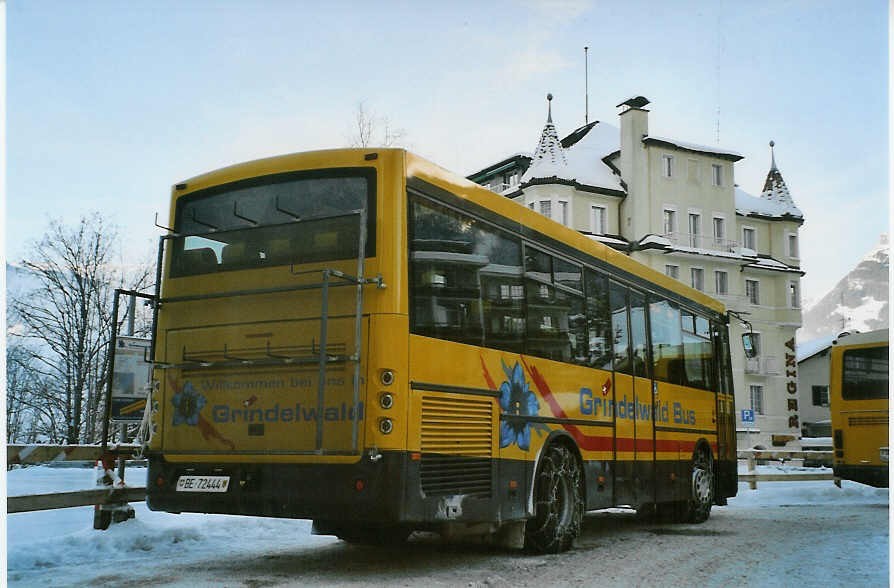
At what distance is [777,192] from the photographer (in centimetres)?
5931

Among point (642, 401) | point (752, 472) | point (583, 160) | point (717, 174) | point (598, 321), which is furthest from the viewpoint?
point (717, 174)

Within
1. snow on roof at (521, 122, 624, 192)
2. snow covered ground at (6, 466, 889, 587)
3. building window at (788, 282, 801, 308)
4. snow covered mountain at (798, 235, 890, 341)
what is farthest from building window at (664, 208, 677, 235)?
snow covered ground at (6, 466, 889, 587)

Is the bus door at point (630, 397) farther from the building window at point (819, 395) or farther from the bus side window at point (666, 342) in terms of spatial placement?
the building window at point (819, 395)

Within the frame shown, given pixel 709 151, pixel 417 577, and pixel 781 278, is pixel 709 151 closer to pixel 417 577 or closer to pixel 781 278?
pixel 781 278

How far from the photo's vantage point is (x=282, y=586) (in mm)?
7145

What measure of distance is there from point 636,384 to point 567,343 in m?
2.27

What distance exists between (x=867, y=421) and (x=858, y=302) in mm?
18049

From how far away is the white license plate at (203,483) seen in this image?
7758 millimetres

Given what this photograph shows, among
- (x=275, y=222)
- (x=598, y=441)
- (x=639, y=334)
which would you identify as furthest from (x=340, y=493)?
(x=639, y=334)

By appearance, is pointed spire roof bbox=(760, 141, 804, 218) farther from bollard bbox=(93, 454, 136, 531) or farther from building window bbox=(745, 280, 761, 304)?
bollard bbox=(93, 454, 136, 531)

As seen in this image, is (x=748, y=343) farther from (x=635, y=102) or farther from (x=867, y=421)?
(x=635, y=102)

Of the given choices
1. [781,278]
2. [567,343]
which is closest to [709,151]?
[781,278]

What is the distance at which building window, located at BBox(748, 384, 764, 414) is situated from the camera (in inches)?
2122

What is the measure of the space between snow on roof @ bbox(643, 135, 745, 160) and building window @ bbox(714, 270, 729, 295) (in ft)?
21.5
